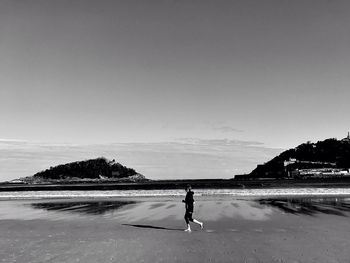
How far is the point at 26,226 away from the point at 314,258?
Result: 17251mm

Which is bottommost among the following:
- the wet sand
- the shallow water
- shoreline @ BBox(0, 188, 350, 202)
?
the wet sand

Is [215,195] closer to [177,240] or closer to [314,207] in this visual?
[314,207]

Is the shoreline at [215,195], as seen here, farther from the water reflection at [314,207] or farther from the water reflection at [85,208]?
the water reflection at [85,208]

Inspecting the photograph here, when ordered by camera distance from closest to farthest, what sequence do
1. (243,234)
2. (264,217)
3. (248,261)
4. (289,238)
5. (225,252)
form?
1. (248,261)
2. (225,252)
3. (289,238)
4. (243,234)
5. (264,217)

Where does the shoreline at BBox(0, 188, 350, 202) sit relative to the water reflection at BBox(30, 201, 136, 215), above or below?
above

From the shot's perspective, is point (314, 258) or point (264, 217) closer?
point (314, 258)

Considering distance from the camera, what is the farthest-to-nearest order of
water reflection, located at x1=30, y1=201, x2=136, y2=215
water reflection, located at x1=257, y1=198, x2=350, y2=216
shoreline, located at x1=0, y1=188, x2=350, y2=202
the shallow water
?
shoreline, located at x1=0, y1=188, x2=350, y2=202 < water reflection, located at x1=30, y1=201, x2=136, y2=215 < water reflection, located at x1=257, y1=198, x2=350, y2=216 < the shallow water

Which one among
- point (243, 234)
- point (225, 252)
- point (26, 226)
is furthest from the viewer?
point (26, 226)

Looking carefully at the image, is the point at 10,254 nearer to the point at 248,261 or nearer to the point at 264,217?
the point at 248,261

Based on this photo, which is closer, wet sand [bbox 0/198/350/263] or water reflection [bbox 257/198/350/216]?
wet sand [bbox 0/198/350/263]

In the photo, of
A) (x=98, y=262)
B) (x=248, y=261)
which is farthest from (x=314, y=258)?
(x=98, y=262)

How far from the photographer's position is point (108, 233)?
65.4ft

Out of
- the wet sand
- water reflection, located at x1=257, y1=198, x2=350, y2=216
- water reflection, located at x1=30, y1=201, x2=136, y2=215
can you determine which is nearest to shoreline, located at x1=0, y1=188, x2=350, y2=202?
water reflection, located at x1=257, y1=198, x2=350, y2=216

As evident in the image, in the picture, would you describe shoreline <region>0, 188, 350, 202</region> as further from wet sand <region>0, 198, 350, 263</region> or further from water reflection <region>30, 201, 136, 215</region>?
wet sand <region>0, 198, 350, 263</region>
